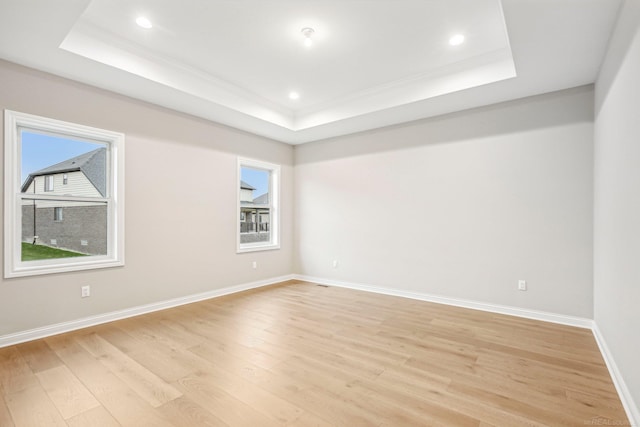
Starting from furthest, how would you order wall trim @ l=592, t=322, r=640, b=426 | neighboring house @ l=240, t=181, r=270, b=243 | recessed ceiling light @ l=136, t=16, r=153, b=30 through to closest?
neighboring house @ l=240, t=181, r=270, b=243
recessed ceiling light @ l=136, t=16, r=153, b=30
wall trim @ l=592, t=322, r=640, b=426

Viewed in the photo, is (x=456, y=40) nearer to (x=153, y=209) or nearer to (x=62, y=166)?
(x=153, y=209)

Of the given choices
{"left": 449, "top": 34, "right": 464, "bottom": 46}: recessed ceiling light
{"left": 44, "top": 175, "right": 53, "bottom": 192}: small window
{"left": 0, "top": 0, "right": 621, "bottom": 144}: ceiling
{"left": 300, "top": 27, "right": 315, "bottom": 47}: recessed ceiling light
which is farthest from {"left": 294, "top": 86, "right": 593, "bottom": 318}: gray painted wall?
{"left": 44, "top": 175, "right": 53, "bottom": 192}: small window

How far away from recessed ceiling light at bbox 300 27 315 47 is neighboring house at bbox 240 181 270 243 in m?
2.81

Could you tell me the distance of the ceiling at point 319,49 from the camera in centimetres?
242

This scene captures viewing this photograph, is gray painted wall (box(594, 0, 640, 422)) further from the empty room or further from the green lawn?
the green lawn

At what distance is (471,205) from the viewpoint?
4066 millimetres

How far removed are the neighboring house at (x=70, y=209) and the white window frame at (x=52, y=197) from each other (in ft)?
0.24

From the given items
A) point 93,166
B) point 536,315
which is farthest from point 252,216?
point 536,315

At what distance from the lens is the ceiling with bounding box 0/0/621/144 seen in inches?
95.2

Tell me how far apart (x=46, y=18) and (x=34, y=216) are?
6.29 ft

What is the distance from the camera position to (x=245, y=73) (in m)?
3.71

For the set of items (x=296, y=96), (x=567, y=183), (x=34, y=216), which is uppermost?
(x=296, y=96)

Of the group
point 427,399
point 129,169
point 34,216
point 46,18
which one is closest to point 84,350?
point 34,216

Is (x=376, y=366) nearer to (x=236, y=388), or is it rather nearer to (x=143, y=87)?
(x=236, y=388)
